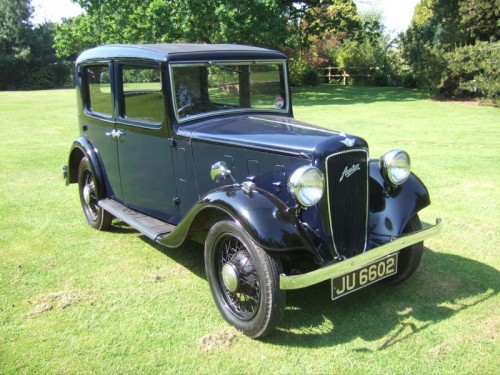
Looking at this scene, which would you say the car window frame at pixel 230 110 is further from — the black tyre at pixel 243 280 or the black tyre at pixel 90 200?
the black tyre at pixel 90 200

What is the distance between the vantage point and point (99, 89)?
506 cm

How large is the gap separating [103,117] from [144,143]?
35.5 inches

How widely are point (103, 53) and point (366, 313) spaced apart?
365cm

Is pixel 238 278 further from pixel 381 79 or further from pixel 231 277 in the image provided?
pixel 381 79

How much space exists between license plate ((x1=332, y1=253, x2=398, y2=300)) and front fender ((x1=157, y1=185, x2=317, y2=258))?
0.84ft

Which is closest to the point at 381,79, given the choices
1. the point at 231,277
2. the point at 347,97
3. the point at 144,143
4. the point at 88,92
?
the point at 347,97

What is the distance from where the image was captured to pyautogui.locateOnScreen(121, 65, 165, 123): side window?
411cm

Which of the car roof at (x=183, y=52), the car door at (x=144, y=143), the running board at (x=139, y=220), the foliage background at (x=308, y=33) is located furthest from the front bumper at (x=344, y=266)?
the foliage background at (x=308, y=33)

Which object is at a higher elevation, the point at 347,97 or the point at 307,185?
the point at 347,97

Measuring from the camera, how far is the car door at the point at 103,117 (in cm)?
482

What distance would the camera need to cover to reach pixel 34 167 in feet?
28.5

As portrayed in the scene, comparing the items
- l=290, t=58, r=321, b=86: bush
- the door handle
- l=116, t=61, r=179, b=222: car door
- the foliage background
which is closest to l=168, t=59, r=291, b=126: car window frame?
l=116, t=61, r=179, b=222: car door

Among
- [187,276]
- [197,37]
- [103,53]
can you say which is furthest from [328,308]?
[197,37]

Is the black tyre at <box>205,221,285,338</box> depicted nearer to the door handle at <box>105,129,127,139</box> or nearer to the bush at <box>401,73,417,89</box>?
the door handle at <box>105,129,127,139</box>
